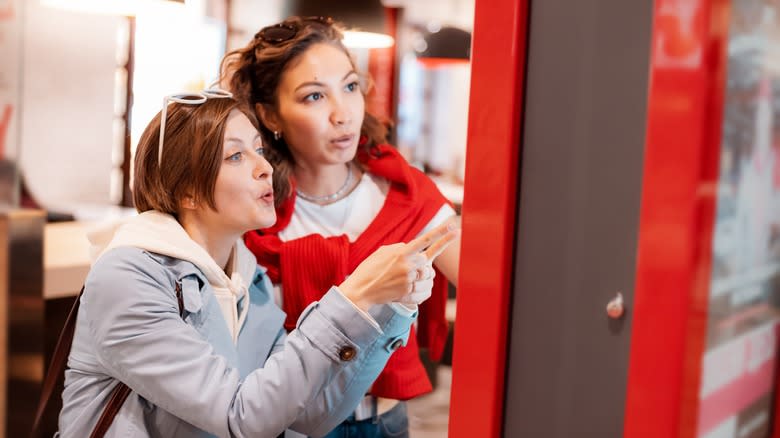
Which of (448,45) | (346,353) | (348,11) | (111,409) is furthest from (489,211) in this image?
(448,45)

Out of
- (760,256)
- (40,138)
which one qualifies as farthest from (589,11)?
(40,138)

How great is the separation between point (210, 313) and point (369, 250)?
311 millimetres

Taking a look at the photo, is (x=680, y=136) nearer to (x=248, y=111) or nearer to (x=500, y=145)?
(x=500, y=145)

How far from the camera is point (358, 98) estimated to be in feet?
5.26

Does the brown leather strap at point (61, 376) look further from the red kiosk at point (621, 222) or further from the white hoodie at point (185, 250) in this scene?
the red kiosk at point (621, 222)

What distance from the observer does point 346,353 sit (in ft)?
4.11

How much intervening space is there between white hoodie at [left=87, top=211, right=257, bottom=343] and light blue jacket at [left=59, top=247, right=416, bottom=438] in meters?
0.02

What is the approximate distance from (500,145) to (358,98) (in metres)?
0.66

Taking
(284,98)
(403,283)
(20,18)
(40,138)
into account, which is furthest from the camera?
(40,138)

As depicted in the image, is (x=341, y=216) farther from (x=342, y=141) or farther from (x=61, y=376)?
(x=61, y=376)

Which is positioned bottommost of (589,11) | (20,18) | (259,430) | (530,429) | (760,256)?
(259,430)

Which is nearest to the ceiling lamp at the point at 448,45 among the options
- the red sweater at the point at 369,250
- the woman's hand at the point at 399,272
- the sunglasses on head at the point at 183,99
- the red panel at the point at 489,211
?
the red sweater at the point at 369,250

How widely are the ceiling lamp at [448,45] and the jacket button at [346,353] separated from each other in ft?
18.6

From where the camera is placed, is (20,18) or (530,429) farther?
(20,18)
